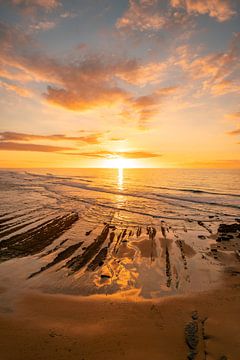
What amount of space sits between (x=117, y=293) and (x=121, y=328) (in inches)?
74.3

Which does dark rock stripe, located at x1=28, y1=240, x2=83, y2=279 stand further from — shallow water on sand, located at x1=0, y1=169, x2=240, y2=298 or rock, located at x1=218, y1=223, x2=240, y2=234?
rock, located at x1=218, y1=223, x2=240, y2=234

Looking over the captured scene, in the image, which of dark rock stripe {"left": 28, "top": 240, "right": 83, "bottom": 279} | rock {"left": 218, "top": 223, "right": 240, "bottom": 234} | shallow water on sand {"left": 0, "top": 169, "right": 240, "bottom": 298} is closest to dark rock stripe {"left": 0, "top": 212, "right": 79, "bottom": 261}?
shallow water on sand {"left": 0, "top": 169, "right": 240, "bottom": 298}

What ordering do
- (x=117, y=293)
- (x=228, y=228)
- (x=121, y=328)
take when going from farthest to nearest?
(x=228, y=228), (x=117, y=293), (x=121, y=328)

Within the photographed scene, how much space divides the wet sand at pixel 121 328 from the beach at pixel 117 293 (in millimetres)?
28

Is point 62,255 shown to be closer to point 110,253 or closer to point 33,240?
point 110,253

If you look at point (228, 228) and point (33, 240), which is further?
point (228, 228)

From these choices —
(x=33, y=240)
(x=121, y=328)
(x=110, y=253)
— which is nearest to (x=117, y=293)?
(x=121, y=328)

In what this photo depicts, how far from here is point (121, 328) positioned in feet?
21.7

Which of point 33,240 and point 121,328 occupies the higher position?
point 33,240

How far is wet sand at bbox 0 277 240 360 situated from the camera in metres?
5.72

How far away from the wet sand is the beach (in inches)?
1.1

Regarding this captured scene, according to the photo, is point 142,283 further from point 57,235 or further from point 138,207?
point 138,207

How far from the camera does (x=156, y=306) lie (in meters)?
7.72

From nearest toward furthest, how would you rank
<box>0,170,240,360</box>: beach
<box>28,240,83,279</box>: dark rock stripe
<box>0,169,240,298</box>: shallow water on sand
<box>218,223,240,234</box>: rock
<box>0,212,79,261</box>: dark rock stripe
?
<box>0,170,240,360</box>: beach < <box>0,169,240,298</box>: shallow water on sand < <box>28,240,83,279</box>: dark rock stripe < <box>0,212,79,261</box>: dark rock stripe < <box>218,223,240,234</box>: rock
